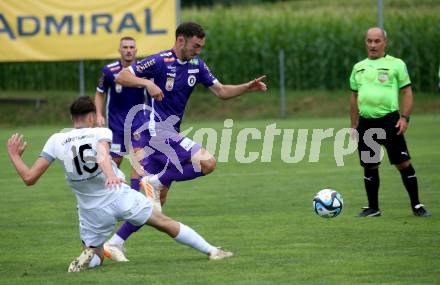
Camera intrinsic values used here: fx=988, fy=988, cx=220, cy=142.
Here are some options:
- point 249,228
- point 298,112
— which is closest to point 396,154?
point 249,228

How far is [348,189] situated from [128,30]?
11.1m

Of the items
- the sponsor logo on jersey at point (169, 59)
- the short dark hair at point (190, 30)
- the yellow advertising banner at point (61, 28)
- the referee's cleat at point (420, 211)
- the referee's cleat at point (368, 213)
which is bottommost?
the yellow advertising banner at point (61, 28)

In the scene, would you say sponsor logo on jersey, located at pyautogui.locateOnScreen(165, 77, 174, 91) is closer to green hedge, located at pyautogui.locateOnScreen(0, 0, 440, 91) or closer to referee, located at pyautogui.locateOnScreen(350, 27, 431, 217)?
referee, located at pyautogui.locateOnScreen(350, 27, 431, 217)

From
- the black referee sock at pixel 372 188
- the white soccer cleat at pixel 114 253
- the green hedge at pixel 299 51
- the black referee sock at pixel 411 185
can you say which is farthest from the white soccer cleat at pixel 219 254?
the green hedge at pixel 299 51

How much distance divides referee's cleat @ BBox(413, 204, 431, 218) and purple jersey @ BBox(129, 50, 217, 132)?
121 inches

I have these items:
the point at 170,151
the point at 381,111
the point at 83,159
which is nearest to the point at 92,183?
the point at 83,159

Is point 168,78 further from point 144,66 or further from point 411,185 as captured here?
point 411,185

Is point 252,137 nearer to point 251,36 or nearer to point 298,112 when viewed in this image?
point 298,112

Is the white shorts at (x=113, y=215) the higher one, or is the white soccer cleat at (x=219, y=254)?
the white shorts at (x=113, y=215)

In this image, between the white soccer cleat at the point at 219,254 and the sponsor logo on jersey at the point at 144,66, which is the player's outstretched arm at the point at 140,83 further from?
the white soccer cleat at the point at 219,254

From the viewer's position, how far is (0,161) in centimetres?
1975

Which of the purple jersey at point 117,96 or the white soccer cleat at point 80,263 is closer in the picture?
the white soccer cleat at point 80,263

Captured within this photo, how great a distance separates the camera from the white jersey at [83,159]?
26.5 feet

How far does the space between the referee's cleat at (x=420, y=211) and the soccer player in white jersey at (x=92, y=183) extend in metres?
3.43
